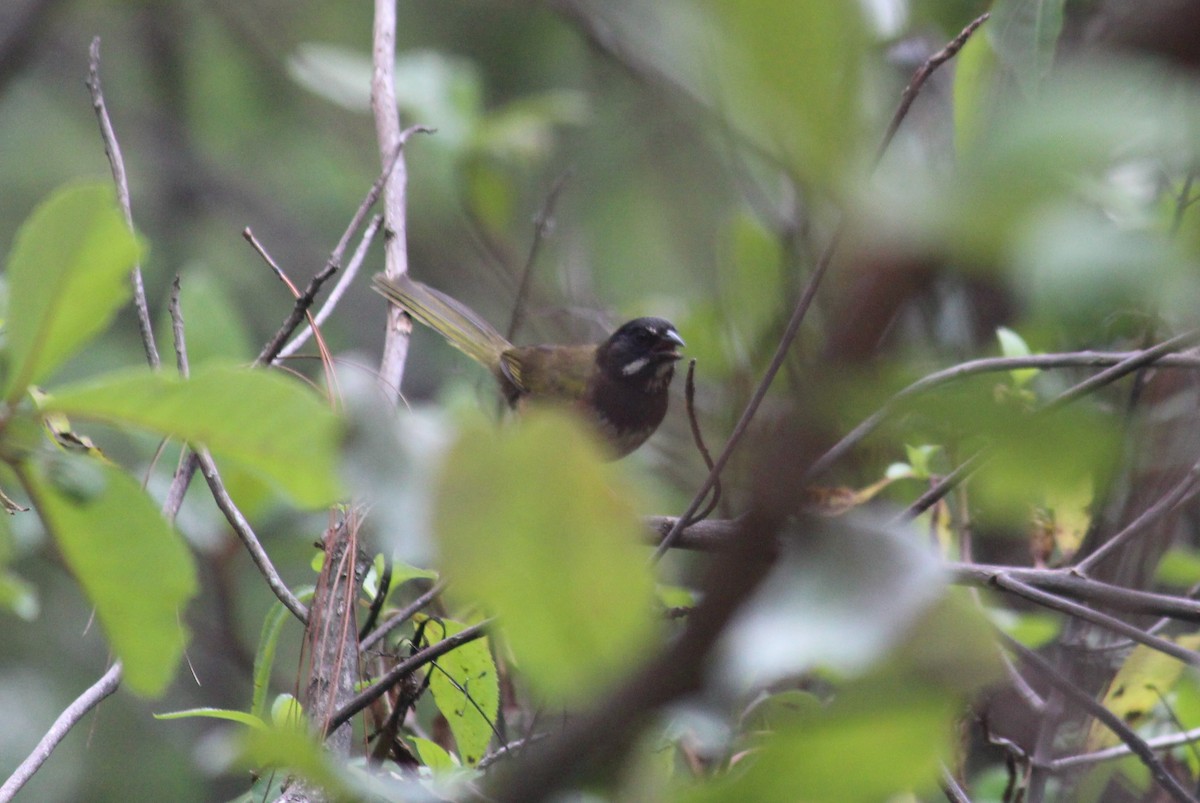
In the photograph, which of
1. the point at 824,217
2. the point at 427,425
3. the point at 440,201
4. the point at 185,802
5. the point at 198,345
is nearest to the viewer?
the point at 824,217

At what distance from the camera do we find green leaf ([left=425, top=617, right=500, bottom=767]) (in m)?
2.01

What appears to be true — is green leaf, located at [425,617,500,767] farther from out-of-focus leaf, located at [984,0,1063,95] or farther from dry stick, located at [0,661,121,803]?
out-of-focus leaf, located at [984,0,1063,95]

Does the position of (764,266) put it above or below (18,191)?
above

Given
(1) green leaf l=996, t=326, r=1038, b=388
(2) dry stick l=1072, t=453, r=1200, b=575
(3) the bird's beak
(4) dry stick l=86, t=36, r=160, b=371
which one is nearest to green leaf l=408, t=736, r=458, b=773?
(4) dry stick l=86, t=36, r=160, b=371

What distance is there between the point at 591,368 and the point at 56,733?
3.55 metres

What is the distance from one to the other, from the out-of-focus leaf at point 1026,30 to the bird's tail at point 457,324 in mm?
2496

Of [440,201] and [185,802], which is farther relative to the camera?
[185,802]

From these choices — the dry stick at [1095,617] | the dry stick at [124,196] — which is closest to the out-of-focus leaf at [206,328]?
the dry stick at [124,196]

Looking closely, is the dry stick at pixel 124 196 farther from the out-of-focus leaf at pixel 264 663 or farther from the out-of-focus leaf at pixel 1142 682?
the out-of-focus leaf at pixel 1142 682

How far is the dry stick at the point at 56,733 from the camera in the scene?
5.60 ft

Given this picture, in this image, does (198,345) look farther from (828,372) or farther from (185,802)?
(185,802)

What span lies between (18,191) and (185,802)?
3.97m

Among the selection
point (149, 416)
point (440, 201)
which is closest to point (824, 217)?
point (149, 416)

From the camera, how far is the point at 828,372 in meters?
0.56
